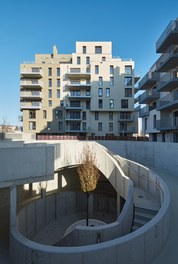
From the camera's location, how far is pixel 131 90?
4150cm

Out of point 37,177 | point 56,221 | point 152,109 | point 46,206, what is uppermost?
point 152,109

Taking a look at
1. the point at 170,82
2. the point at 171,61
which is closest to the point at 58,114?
the point at 170,82

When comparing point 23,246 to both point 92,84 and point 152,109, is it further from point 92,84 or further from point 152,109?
point 92,84

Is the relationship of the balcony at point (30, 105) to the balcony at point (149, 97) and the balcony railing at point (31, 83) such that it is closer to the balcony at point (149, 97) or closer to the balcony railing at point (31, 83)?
the balcony railing at point (31, 83)

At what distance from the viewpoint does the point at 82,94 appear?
42406mm

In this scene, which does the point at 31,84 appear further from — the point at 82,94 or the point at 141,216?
the point at 141,216

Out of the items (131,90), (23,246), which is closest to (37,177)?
(23,246)

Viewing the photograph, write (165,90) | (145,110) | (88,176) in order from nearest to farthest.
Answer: (88,176) → (165,90) → (145,110)

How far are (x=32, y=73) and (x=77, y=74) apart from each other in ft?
36.3

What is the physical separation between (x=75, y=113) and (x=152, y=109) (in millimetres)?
18742

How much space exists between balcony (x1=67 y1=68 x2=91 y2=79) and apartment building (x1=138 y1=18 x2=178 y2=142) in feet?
47.4

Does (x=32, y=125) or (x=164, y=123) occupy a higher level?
(x=32, y=125)

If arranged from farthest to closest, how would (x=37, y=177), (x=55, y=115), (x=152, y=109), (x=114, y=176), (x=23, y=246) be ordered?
1. (x=55, y=115)
2. (x=152, y=109)
3. (x=114, y=176)
4. (x=37, y=177)
5. (x=23, y=246)

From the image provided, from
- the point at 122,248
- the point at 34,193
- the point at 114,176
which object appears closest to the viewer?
the point at 122,248
